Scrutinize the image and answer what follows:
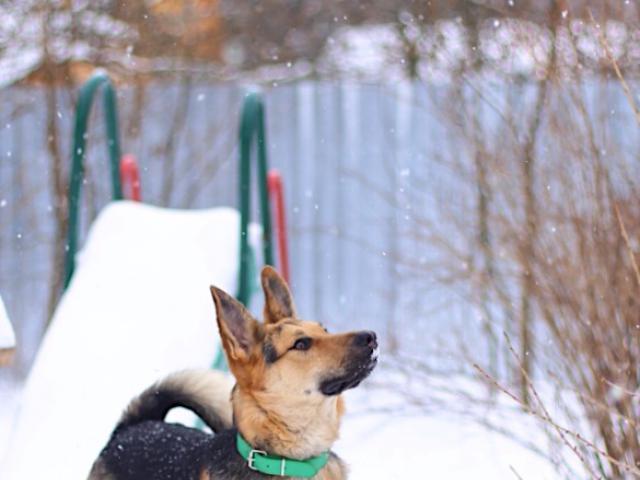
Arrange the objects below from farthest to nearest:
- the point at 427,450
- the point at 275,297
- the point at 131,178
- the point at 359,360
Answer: the point at 131,178 < the point at 427,450 < the point at 275,297 < the point at 359,360

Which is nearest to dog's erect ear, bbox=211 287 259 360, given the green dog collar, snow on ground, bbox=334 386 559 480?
the green dog collar

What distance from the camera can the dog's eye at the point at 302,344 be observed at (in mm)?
3303

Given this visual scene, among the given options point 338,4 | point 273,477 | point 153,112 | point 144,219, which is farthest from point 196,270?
point 338,4

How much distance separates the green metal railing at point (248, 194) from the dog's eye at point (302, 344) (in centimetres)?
164

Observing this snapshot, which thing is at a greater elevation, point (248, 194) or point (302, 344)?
point (248, 194)

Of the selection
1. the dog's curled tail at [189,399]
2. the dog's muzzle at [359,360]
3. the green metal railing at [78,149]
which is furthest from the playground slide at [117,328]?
the dog's muzzle at [359,360]

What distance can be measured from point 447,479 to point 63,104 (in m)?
4.77

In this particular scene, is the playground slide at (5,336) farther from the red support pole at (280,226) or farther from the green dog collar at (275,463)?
the red support pole at (280,226)

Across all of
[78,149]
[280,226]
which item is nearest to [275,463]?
[78,149]

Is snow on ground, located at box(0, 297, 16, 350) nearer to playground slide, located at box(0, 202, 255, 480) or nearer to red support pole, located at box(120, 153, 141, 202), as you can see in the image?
playground slide, located at box(0, 202, 255, 480)

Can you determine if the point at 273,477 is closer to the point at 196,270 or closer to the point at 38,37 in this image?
the point at 196,270

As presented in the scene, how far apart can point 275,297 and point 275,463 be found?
0.60 metres

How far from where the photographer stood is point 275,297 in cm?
357

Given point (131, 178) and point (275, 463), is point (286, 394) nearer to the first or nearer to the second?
point (275, 463)
